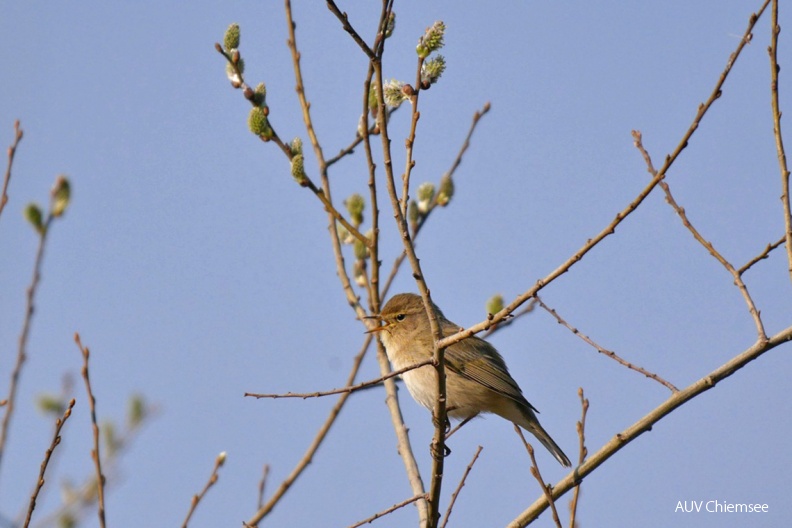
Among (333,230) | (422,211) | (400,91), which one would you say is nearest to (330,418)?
(333,230)

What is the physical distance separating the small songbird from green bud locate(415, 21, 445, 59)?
2815 mm

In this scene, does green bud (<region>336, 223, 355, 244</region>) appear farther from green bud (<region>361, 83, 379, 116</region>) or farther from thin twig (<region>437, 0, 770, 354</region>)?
thin twig (<region>437, 0, 770, 354</region>)

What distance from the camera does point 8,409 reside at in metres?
3.72

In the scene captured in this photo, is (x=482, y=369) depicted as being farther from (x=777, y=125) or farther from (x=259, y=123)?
(x=777, y=125)

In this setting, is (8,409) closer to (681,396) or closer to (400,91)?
(400,91)

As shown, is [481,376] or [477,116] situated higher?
[477,116]

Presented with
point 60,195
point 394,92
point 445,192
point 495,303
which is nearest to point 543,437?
point 495,303

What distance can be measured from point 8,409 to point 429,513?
1823 millimetres

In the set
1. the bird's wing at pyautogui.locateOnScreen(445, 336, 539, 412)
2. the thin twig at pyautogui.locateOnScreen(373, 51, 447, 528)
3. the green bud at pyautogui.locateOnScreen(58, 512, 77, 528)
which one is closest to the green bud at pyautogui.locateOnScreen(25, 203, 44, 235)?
the green bud at pyautogui.locateOnScreen(58, 512, 77, 528)

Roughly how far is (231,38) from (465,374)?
2724mm

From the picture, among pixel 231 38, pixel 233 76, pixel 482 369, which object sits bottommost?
pixel 482 369

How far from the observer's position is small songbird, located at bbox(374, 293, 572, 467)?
595 cm

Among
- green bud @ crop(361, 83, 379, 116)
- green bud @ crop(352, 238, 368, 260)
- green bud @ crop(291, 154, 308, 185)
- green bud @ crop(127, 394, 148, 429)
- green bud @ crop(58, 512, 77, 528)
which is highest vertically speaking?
green bud @ crop(361, 83, 379, 116)

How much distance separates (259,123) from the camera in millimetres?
4516
